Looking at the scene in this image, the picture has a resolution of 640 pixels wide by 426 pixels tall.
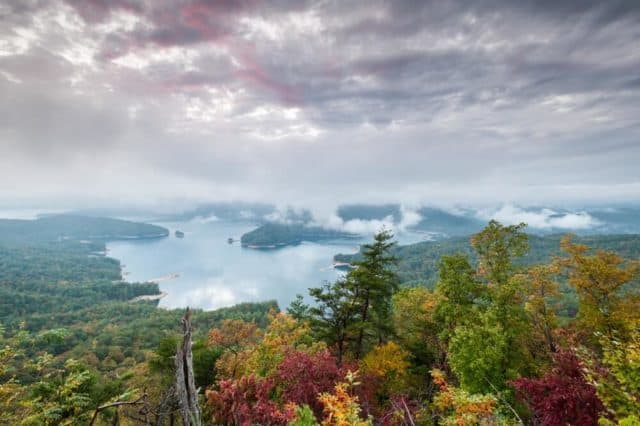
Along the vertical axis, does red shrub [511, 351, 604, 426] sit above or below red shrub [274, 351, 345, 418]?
above

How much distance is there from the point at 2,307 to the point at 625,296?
14751 centimetres

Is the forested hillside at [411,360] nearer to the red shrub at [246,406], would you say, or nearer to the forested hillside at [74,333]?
the red shrub at [246,406]

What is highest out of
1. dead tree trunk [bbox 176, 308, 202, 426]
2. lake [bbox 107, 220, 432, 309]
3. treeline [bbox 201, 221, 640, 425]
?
dead tree trunk [bbox 176, 308, 202, 426]

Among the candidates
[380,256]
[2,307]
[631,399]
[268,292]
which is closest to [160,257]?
[2,307]

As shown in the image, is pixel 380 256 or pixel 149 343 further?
pixel 149 343

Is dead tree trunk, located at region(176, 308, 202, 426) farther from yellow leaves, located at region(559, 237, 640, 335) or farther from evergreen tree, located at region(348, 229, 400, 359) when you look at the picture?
yellow leaves, located at region(559, 237, 640, 335)

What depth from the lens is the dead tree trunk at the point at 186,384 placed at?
3725mm

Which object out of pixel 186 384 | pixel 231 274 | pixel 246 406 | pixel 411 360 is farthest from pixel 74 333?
pixel 186 384

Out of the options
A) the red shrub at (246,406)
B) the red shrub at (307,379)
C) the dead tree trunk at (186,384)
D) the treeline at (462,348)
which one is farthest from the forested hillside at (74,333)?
the red shrub at (307,379)

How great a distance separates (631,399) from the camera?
17.1 feet

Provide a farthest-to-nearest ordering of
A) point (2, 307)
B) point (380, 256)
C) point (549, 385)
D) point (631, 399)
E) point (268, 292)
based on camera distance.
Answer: point (268, 292)
point (2, 307)
point (380, 256)
point (549, 385)
point (631, 399)

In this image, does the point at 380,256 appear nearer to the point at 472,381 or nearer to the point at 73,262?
the point at 472,381

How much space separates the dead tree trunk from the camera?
3725mm

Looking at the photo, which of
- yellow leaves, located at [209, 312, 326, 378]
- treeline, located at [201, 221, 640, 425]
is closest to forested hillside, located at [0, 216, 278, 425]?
yellow leaves, located at [209, 312, 326, 378]
